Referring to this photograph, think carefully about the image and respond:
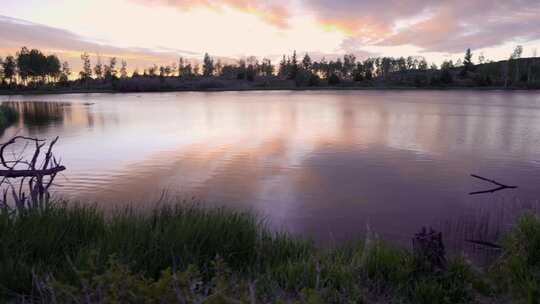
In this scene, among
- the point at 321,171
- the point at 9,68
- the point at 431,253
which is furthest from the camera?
the point at 9,68

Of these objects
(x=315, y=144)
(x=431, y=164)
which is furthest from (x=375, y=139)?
(x=431, y=164)

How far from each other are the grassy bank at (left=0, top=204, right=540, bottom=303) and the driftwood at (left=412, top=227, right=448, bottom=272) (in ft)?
0.15

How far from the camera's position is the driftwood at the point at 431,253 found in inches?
172

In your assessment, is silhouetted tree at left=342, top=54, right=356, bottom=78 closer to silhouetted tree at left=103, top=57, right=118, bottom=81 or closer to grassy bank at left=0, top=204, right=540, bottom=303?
silhouetted tree at left=103, top=57, right=118, bottom=81

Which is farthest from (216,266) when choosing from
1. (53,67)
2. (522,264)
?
(53,67)

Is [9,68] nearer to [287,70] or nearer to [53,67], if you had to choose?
[53,67]

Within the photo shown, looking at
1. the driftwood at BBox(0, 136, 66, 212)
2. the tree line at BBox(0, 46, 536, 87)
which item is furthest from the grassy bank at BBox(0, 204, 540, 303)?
the tree line at BBox(0, 46, 536, 87)

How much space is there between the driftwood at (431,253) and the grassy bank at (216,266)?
5 centimetres

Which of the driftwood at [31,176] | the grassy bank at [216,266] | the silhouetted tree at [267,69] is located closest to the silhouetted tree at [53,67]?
the silhouetted tree at [267,69]

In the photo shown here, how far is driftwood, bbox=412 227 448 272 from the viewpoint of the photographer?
4375 mm

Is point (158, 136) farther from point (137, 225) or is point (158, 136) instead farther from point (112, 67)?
point (112, 67)

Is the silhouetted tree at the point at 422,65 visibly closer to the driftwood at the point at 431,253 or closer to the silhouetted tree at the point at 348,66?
the silhouetted tree at the point at 348,66

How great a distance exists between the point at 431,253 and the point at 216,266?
2.50 metres

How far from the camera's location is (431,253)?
4434mm
